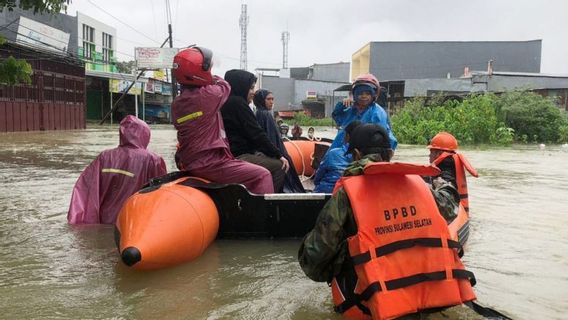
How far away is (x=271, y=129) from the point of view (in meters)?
5.78

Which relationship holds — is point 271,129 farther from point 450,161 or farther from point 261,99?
point 450,161

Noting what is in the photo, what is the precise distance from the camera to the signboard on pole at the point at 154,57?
34.3 m

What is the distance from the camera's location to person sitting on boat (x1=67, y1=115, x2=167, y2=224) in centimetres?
518

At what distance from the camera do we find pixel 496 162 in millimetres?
13766

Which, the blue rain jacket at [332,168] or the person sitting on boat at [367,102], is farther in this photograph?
the person sitting on boat at [367,102]

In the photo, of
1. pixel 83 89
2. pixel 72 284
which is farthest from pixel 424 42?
pixel 72 284

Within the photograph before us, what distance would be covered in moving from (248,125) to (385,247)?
2.81 meters

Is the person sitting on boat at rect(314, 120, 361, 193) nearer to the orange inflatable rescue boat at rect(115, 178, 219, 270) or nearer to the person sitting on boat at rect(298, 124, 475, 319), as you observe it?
the orange inflatable rescue boat at rect(115, 178, 219, 270)

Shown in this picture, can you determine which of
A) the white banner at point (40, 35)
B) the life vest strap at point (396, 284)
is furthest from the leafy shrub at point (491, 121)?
the life vest strap at point (396, 284)

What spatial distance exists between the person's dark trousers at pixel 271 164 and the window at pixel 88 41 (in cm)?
3610

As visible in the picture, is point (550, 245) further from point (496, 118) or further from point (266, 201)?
point (496, 118)

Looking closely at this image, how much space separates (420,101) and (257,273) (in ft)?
69.4

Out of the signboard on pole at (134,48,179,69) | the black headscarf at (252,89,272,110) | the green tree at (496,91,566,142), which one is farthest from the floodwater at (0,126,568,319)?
the signboard on pole at (134,48,179,69)

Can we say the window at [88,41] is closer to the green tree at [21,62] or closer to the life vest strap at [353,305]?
the green tree at [21,62]
